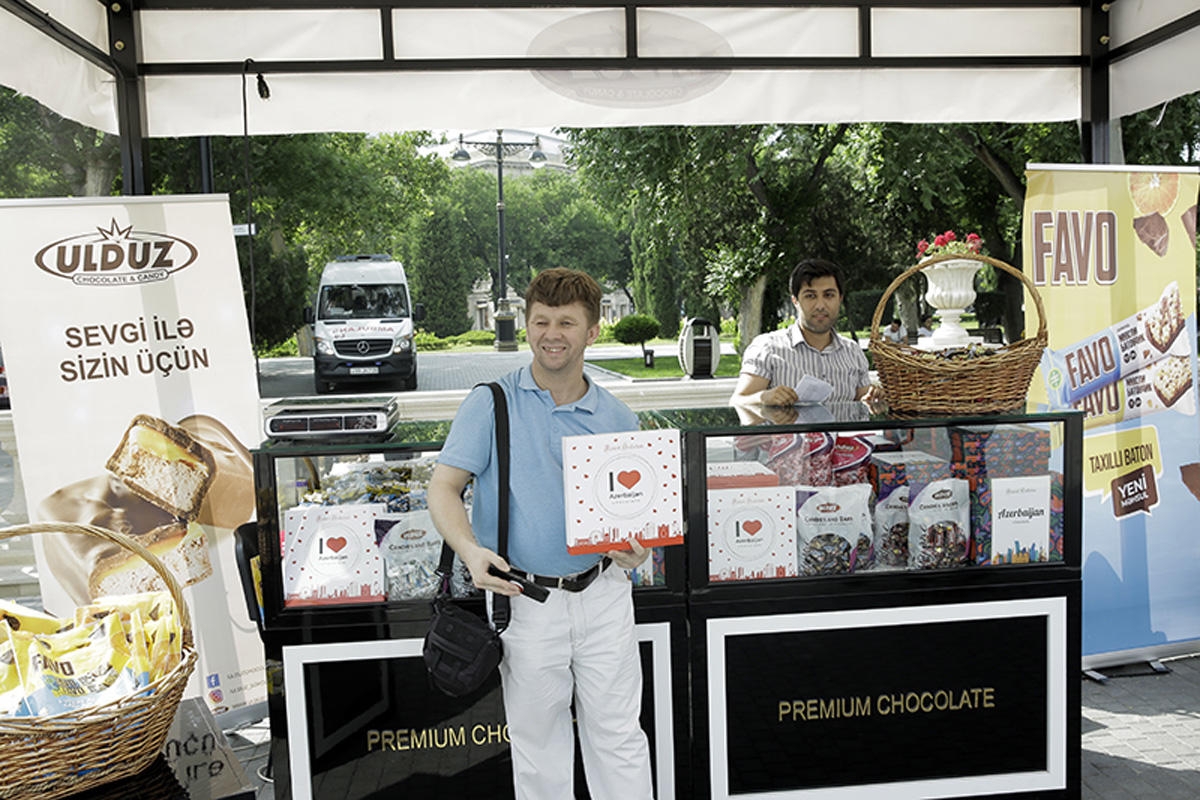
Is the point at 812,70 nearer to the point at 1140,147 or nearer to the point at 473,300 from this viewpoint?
the point at 1140,147

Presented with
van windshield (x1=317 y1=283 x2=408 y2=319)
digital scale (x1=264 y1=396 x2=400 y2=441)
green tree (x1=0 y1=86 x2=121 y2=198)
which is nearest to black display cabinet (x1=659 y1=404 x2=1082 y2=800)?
digital scale (x1=264 y1=396 x2=400 y2=441)

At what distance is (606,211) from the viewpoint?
1669 cm

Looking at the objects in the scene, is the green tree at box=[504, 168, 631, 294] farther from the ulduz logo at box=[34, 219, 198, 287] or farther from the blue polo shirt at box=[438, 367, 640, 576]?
the blue polo shirt at box=[438, 367, 640, 576]

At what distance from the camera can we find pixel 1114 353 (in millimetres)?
4273

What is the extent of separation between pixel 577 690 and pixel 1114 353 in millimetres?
3150

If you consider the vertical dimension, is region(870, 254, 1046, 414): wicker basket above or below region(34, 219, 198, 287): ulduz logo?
below

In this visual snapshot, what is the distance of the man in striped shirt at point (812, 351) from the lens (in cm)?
380

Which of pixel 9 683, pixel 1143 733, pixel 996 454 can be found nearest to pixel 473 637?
pixel 9 683

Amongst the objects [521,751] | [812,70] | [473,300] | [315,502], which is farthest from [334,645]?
[473,300]

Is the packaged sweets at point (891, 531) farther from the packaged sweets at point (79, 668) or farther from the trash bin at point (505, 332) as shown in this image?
the trash bin at point (505, 332)

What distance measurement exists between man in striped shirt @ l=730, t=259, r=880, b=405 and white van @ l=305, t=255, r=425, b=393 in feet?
47.8

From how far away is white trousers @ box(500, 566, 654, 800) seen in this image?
237 centimetres

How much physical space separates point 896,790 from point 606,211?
14.5m

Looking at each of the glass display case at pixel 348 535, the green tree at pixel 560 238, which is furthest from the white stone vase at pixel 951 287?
the green tree at pixel 560 238
